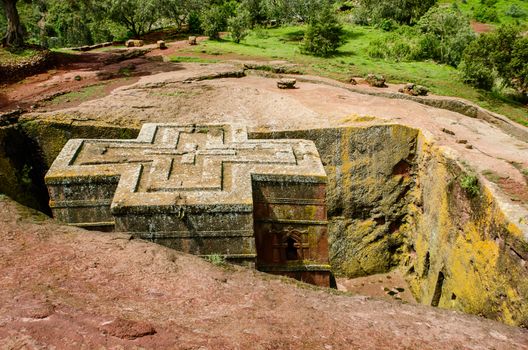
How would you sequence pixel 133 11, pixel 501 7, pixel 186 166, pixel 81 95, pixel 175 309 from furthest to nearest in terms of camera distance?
pixel 501 7, pixel 133 11, pixel 81 95, pixel 186 166, pixel 175 309

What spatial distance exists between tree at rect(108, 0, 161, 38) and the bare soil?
2355 centimetres

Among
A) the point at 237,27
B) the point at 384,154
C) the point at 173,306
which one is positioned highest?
the point at 237,27

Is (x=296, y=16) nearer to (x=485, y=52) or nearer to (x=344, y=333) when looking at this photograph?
(x=485, y=52)

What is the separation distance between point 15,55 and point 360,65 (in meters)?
15.6

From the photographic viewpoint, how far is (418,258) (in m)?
11.3

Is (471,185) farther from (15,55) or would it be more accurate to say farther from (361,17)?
(361,17)

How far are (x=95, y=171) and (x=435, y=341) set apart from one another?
599 cm

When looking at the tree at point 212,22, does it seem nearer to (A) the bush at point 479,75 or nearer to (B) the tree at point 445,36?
(B) the tree at point 445,36

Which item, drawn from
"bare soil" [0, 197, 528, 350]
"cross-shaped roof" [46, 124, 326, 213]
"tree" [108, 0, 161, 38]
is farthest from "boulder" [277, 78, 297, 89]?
"tree" [108, 0, 161, 38]

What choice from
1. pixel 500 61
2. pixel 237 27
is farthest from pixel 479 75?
pixel 237 27

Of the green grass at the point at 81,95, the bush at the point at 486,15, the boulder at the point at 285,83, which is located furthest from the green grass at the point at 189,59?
the bush at the point at 486,15

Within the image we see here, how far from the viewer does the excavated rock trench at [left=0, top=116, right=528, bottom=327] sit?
366 inches

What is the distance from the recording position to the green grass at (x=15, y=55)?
54.2ft

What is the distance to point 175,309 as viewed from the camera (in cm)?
421
